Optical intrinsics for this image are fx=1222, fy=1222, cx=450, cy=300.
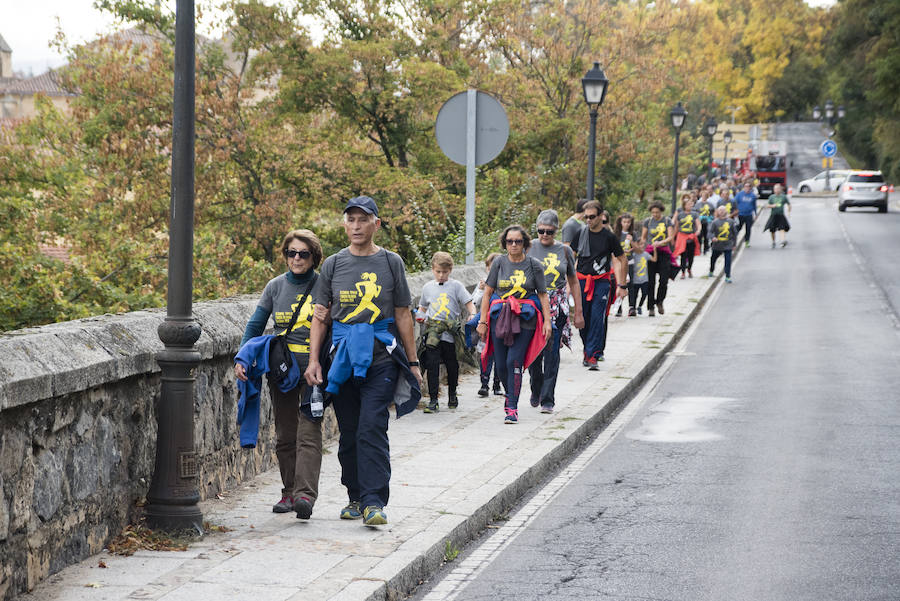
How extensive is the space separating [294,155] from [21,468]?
23537 millimetres

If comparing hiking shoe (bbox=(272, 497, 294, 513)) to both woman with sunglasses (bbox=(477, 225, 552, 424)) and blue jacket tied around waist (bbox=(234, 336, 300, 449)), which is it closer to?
blue jacket tied around waist (bbox=(234, 336, 300, 449))

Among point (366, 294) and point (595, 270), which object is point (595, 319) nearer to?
point (595, 270)

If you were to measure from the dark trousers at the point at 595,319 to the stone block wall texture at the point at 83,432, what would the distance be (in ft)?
23.1

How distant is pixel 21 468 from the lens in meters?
5.34

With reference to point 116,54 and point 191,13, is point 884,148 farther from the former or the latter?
point 191,13

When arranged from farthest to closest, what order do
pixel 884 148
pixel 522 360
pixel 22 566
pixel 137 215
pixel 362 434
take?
pixel 884 148, pixel 137 215, pixel 522 360, pixel 362 434, pixel 22 566

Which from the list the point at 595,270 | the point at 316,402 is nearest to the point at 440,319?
the point at 595,270

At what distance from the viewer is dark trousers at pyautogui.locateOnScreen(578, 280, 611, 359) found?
45.8ft

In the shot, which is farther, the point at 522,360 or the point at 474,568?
the point at 522,360

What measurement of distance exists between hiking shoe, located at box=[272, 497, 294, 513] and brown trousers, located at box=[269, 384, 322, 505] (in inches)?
1.8

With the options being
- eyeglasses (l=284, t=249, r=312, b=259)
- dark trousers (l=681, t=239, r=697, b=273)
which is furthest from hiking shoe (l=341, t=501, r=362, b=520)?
dark trousers (l=681, t=239, r=697, b=273)

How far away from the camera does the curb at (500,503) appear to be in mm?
5848

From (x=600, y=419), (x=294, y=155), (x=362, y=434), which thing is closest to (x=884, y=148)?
→ (x=294, y=155)

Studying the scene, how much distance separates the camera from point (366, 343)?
6.71 meters
